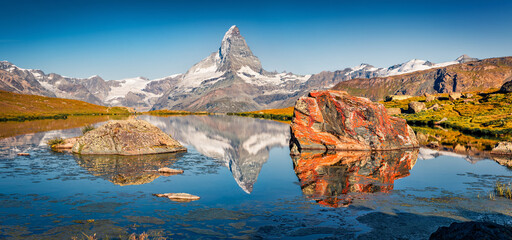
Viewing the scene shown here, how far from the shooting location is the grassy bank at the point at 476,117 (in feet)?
208

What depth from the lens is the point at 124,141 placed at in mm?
36781

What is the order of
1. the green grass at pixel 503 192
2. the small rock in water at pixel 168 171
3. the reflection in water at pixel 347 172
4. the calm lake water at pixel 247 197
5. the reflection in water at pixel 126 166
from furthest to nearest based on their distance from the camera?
the small rock in water at pixel 168 171, the reflection in water at pixel 126 166, the reflection in water at pixel 347 172, the green grass at pixel 503 192, the calm lake water at pixel 247 197

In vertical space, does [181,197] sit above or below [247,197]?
above

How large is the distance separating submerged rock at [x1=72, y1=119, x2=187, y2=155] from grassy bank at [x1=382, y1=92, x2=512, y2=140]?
177 feet

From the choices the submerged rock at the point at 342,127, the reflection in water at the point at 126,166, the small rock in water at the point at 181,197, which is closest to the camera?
the small rock in water at the point at 181,197

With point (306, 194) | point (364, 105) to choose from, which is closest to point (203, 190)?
point (306, 194)

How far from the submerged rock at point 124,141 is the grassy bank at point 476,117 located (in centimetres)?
5402

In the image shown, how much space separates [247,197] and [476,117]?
82559mm

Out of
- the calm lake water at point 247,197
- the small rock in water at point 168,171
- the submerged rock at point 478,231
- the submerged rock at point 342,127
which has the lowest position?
the calm lake water at point 247,197

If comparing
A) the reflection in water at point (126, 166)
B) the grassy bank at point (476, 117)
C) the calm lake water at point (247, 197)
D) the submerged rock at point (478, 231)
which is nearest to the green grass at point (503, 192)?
the calm lake water at point (247, 197)

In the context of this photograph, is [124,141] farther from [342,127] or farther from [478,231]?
[478,231]

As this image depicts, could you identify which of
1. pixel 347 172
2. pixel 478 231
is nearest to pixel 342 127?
pixel 347 172

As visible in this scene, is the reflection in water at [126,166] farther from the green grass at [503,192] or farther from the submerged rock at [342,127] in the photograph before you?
the green grass at [503,192]

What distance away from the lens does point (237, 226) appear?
1566cm
